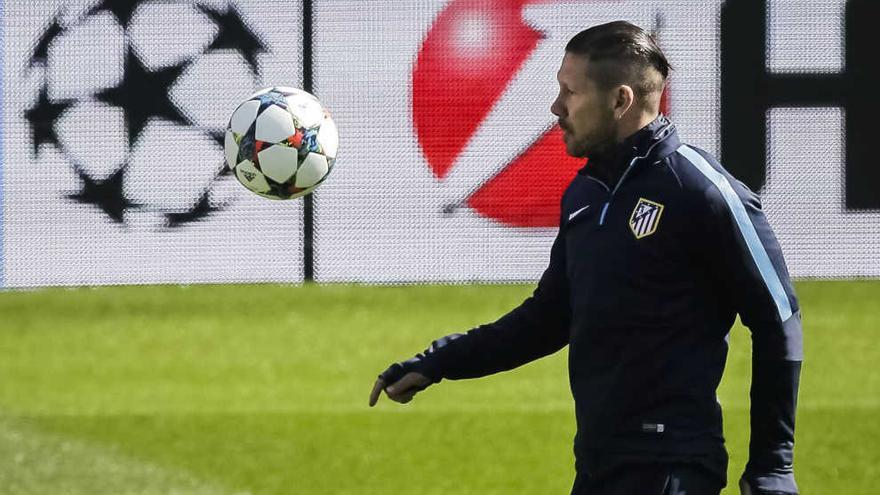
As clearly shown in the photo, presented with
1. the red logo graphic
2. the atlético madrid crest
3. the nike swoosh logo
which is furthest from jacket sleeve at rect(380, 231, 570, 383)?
the red logo graphic

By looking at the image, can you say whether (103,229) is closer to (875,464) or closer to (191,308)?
(191,308)

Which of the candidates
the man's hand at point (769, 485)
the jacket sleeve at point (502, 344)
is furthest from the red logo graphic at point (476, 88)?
the man's hand at point (769, 485)

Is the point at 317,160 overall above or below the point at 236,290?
above

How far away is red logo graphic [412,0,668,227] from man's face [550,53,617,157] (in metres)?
4.85

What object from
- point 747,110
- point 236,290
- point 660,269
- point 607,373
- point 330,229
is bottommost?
point 236,290

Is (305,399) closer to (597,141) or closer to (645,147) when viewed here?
(597,141)

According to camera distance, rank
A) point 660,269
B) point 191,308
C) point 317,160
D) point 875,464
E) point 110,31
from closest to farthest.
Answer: point 660,269 < point 317,160 < point 875,464 < point 110,31 < point 191,308

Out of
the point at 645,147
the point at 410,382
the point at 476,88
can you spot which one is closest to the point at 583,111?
the point at 645,147

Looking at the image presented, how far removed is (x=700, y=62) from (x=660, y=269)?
17.4 ft

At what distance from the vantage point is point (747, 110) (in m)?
8.28

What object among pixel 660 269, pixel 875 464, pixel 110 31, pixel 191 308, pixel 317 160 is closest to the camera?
pixel 660 269

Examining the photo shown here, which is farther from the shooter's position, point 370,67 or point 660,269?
point 370,67

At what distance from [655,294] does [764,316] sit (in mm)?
240

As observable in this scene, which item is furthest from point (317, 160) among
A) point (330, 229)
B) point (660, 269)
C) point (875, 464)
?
point (660, 269)
